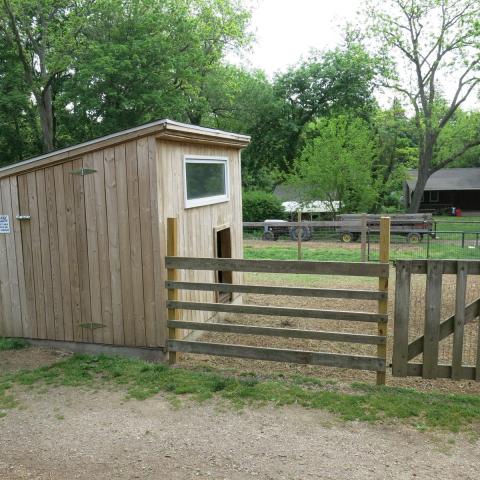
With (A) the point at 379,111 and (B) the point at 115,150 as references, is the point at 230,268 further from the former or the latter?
(A) the point at 379,111

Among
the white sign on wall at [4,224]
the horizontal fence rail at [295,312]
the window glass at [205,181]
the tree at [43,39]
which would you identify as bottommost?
the horizontal fence rail at [295,312]

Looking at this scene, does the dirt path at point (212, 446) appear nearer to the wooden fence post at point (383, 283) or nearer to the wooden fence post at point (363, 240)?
the wooden fence post at point (383, 283)

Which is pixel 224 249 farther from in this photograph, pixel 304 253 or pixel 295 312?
pixel 304 253

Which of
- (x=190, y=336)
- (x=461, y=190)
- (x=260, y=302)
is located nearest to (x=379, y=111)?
(x=461, y=190)

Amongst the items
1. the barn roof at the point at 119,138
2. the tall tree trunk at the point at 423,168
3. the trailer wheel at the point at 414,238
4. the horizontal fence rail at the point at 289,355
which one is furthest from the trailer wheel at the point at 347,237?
the horizontal fence rail at the point at 289,355

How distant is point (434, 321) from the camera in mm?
4602

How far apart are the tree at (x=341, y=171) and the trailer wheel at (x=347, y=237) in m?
3.70

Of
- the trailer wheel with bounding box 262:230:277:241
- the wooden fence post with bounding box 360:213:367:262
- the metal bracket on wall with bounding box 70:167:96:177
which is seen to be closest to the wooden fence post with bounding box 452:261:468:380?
the metal bracket on wall with bounding box 70:167:96:177

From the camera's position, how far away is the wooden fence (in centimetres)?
473

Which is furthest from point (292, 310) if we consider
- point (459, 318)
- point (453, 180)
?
point (453, 180)

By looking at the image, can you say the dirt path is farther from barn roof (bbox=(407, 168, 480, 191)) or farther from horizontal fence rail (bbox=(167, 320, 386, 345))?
barn roof (bbox=(407, 168, 480, 191))

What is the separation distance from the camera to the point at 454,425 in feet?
12.7

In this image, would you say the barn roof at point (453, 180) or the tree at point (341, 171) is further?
the barn roof at point (453, 180)

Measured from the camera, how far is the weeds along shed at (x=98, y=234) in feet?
18.8
